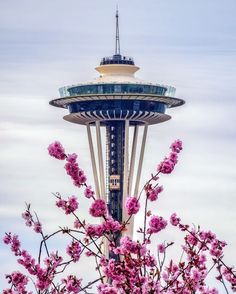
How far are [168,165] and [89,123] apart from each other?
449 feet

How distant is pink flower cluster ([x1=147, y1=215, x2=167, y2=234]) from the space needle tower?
13084 cm

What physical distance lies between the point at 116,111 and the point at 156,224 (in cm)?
13397

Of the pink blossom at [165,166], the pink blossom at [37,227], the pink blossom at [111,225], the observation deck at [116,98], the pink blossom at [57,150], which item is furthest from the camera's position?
the observation deck at [116,98]

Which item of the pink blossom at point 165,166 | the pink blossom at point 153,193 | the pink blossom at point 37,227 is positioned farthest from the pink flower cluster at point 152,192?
the pink blossom at point 37,227

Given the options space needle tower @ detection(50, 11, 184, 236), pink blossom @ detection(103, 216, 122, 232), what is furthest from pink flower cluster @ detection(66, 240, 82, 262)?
space needle tower @ detection(50, 11, 184, 236)

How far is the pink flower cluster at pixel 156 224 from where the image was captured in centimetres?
2873

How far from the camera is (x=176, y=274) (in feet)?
95.3

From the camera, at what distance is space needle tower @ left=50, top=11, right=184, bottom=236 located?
6304 inches

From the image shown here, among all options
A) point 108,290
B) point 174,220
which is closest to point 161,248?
point 174,220

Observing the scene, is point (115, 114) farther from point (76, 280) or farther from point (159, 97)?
point (76, 280)

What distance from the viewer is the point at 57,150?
3023cm

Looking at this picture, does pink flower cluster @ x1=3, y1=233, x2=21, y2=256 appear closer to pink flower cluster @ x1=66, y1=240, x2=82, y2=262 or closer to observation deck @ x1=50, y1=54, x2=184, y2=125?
pink flower cluster @ x1=66, y1=240, x2=82, y2=262

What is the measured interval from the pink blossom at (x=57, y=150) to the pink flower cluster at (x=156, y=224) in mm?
3309

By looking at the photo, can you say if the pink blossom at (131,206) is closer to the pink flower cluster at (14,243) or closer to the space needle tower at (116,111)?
the pink flower cluster at (14,243)
